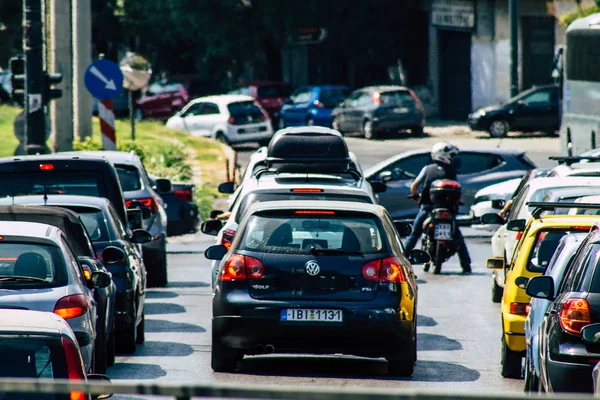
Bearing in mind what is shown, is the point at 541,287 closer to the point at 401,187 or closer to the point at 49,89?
the point at 49,89

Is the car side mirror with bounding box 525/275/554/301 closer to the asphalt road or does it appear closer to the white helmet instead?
the asphalt road

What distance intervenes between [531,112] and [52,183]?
28.9 metres

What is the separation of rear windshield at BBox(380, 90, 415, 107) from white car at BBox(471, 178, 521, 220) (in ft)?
64.6

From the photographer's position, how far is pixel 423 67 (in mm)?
53156

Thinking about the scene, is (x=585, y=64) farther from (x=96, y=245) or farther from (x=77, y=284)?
(x=77, y=284)

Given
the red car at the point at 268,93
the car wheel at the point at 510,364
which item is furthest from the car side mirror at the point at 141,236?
the red car at the point at 268,93

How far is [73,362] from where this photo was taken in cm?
631

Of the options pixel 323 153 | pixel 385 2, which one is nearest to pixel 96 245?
pixel 323 153

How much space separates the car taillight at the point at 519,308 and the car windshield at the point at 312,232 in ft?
3.43

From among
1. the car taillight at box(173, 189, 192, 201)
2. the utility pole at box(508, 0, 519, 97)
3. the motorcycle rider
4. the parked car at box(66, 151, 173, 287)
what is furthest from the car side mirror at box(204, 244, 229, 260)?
the utility pole at box(508, 0, 519, 97)

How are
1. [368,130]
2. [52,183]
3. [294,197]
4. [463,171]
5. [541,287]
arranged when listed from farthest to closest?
1. [368,130]
2. [463,171]
3. [52,183]
4. [294,197]
5. [541,287]

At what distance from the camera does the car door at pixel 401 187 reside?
80.9 ft

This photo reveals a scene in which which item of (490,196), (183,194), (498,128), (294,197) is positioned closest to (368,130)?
(498,128)

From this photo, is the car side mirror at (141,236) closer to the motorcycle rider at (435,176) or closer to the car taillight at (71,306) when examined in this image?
the car taillight at (71,306)
